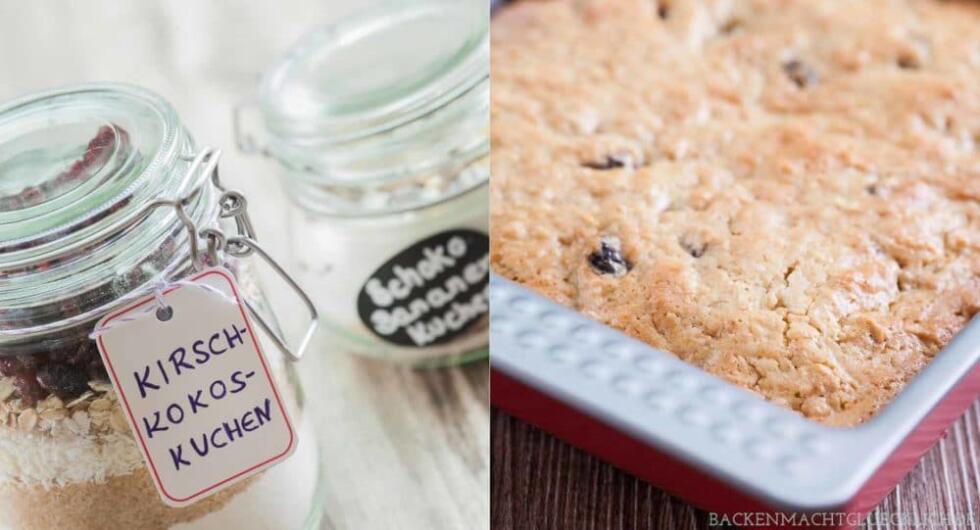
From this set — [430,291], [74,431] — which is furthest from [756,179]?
[74,431]

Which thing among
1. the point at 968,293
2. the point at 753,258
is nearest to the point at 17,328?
the point at 753,258

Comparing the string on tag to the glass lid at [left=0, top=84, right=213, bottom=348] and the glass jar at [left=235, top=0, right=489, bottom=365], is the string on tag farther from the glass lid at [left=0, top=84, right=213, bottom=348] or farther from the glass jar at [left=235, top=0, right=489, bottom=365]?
the glass jar at [left=235, top=0, right=489, bottom=365]

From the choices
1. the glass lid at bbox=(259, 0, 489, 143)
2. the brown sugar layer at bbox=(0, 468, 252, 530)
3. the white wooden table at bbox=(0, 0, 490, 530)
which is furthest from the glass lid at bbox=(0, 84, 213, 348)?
the white wooden table at bbox=(0, 0, 490, 530)

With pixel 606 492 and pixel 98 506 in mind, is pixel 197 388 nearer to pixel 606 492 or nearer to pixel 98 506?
pixel 98 506

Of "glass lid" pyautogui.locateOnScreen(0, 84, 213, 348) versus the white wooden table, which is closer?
"glass lid" pyautogui.locateOnScreen(0, 84, 213, 348)

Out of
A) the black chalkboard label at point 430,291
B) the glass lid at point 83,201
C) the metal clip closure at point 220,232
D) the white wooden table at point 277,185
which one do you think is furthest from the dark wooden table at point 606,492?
the glass lid at point 83,201

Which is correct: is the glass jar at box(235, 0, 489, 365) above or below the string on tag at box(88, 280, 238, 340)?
below

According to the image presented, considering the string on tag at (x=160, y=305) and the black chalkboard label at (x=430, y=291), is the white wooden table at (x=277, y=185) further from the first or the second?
the string on tag at (x=160, y=305)
